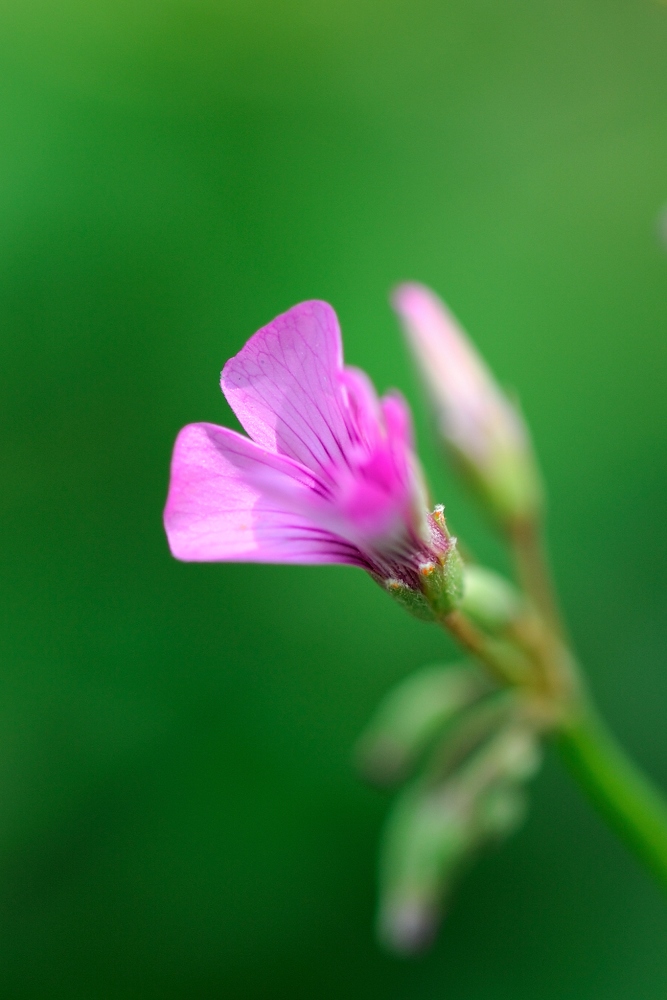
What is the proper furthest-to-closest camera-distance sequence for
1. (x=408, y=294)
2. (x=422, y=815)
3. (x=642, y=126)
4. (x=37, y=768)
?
(x=642, y=126) < (x=37, y=768) < (x=408, y=294) < (x=422, y=815)

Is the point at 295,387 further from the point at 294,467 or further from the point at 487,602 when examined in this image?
the point at 487,602

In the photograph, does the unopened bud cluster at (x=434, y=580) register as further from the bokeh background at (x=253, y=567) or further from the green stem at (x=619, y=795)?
the bokeh background at (x=253, y=567)

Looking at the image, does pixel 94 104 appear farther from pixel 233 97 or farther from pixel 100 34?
pixel 233 97

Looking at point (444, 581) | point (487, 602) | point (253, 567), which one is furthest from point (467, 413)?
point (253, 567)

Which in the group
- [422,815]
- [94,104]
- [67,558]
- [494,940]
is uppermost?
[94,104]

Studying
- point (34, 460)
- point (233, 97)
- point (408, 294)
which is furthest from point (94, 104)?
point (408, 294)

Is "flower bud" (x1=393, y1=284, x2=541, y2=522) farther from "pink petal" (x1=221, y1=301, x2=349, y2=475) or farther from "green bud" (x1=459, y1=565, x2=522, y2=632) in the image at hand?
"pink petal" (x1=221, y1=301, x2=349, y2=475)

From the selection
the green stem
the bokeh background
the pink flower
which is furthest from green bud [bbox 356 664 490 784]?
the bokeh background
